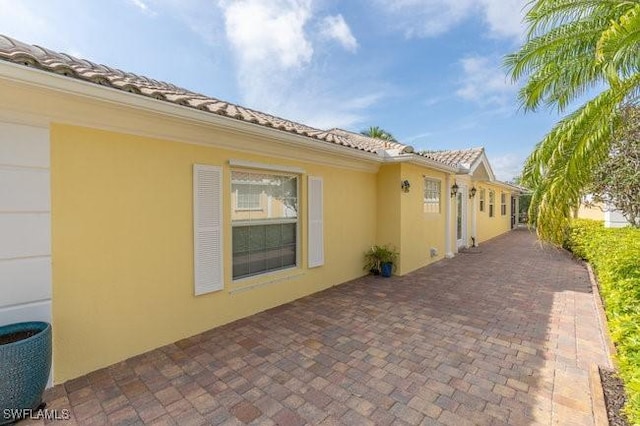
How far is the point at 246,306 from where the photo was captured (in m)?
5.84

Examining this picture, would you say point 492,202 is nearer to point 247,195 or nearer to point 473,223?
point 473,223

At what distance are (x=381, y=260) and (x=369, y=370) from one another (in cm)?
513

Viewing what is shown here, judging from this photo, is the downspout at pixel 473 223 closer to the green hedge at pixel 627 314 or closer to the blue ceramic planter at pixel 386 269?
the green hedge at pixel 627 314

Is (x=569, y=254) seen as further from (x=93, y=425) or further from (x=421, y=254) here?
(x=93, y=425)

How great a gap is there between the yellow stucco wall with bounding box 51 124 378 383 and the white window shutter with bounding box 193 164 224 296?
0.11 metres

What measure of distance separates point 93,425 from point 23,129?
132 inches

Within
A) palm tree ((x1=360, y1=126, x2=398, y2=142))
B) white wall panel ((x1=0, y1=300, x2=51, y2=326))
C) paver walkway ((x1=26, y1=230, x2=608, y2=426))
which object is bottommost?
paver walkway ((x1=26, y1=230, x2=608, y2=426))

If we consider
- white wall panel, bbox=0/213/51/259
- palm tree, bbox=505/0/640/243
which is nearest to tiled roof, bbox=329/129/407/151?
palm tree, bbox=505/0/640/243

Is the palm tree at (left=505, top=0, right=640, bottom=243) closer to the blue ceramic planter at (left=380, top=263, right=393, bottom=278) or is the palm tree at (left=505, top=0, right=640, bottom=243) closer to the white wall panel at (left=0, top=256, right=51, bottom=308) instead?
the blue ceramic planter at (left=380, top=263, right=393, bottom=278)

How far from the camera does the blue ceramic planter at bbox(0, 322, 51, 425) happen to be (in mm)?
2807

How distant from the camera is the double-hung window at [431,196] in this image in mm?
10546

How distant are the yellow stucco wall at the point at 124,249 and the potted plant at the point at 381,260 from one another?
14.4 ft

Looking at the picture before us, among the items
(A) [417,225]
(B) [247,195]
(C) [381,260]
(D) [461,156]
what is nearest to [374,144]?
(A) [417,225]

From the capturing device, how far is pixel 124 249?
423cm
